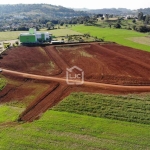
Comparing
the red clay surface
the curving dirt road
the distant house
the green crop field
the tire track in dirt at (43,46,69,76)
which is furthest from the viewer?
the distant house

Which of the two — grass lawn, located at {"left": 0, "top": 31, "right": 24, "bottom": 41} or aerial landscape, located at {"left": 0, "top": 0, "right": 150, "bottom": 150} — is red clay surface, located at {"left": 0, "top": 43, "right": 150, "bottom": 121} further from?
grass lawn, located at {"left": 0, "top": 31, "right": 24, "bottom": 41}

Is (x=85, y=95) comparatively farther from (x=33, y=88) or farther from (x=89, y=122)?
(x=33, y=88)

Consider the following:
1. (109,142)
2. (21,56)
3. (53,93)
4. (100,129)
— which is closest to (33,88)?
(53,93)
